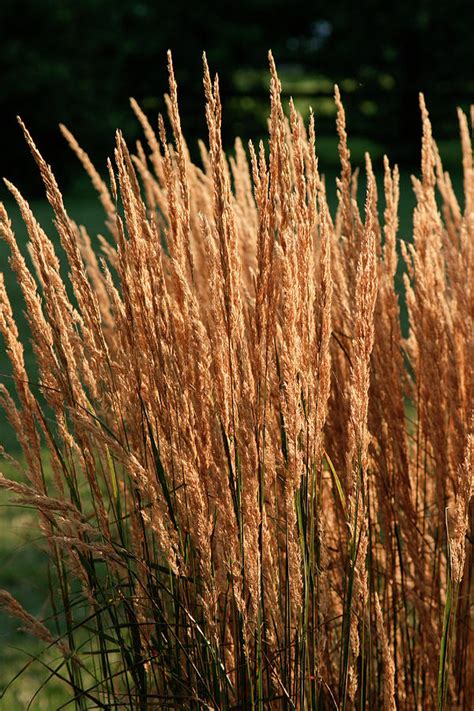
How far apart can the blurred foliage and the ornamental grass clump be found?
14781 mm

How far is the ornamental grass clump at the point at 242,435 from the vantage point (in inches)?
55.1

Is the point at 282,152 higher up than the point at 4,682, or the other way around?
the point at 282,152

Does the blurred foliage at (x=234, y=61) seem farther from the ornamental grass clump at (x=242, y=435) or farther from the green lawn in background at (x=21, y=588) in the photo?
the ornamental grass clump at (x=242, y=435)

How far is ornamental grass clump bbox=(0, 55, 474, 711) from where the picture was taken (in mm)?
1399

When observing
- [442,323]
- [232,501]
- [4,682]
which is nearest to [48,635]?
[232,501]

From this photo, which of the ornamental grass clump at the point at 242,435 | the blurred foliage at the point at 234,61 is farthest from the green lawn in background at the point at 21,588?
the blurred foliage at the point at 234,61

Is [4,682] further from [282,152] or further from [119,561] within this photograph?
[282,152]

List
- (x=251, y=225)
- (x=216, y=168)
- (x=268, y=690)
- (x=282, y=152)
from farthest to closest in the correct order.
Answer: (x=251, y=225) < (x=268, y=690) < (x=282, y=152) < (x=216, y=168)

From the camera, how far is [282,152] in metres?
1.46

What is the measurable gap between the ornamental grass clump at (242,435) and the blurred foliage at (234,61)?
14.8m

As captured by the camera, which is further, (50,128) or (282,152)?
(50,128)

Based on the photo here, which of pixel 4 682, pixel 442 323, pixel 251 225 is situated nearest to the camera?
pixel 442 323

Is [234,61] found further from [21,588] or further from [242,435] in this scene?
[242,435]

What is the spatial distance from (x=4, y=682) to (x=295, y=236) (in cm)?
244
